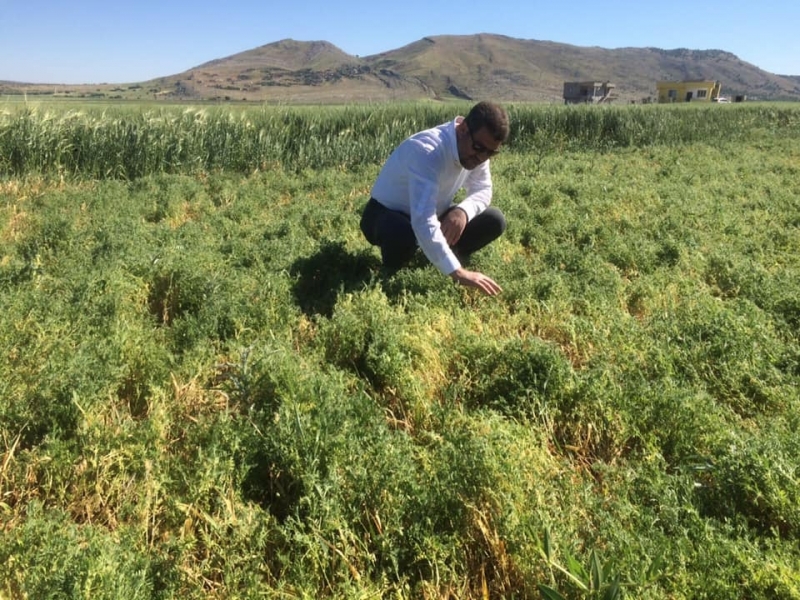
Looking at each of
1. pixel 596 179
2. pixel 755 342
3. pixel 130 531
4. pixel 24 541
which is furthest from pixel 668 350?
pixel 596 179

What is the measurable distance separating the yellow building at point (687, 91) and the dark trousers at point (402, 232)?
65977mm

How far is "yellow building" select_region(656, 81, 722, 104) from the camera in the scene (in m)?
59.6

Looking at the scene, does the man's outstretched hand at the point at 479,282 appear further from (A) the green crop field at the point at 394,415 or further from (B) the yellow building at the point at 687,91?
(B) the yellow building at the point at 687,91

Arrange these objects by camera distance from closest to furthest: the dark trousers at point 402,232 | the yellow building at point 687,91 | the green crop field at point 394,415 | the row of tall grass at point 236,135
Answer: the green crop field at point 394,415 < the dark trousers at point 402,232 < the row of tall grass at point 236,135 < the yellow building at point 687,91

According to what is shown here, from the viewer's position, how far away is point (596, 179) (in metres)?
8.90

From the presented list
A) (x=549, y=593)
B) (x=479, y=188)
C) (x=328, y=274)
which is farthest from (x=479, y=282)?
(x=549, y=593)

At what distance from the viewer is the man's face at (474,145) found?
3.62 meters

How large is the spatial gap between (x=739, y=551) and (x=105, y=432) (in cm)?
272

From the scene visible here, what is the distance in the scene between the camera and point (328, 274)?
467cm

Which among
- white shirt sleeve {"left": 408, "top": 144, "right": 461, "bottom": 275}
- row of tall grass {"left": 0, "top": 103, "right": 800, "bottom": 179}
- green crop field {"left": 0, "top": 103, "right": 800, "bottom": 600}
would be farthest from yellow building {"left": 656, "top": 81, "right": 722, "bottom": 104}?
white shirt sleeve {"left": 408, "top": 144, "right": 461, "bottom": 275}

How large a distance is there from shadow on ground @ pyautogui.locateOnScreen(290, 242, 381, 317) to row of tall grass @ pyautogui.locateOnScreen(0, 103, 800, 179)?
6780 mm

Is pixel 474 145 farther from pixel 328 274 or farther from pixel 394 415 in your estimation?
pixel 394 415

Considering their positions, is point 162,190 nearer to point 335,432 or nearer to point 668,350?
point 335,432

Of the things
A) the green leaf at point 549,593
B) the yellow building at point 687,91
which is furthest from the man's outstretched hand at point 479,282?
the yellow building at point 687,91
